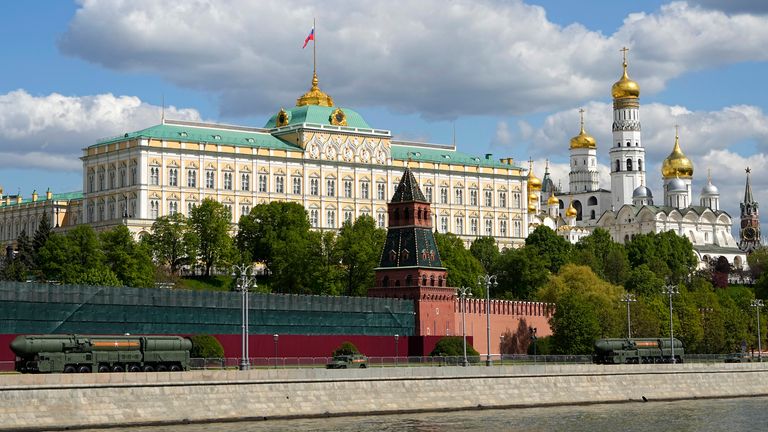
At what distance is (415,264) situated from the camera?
115 m

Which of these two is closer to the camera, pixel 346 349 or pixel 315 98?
pixel 346 349

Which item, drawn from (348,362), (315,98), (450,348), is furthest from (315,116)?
(348,362)

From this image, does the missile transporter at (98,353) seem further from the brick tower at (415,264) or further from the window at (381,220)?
the window at (381,220)

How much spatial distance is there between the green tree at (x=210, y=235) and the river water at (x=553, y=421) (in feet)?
219

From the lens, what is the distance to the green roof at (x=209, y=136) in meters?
162

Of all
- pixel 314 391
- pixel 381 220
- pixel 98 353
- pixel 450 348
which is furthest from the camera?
pixel 381 220

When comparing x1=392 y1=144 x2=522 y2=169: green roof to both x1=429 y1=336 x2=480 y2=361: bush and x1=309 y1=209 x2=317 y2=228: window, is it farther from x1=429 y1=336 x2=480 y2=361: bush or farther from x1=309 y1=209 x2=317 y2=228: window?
x1=429 y1=336 x2=480 y2=361: bush

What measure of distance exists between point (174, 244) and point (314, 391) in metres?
75.5

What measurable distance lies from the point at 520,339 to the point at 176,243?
38.3 meters

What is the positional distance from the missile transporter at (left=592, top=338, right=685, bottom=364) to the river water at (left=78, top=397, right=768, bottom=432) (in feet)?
27.3

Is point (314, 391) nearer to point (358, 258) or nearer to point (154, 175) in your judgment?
point (358, 258)

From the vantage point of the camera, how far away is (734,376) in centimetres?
9869

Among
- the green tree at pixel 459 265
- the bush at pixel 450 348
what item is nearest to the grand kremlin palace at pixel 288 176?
the green tree at pixel 459 265

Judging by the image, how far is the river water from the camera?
69625mm
